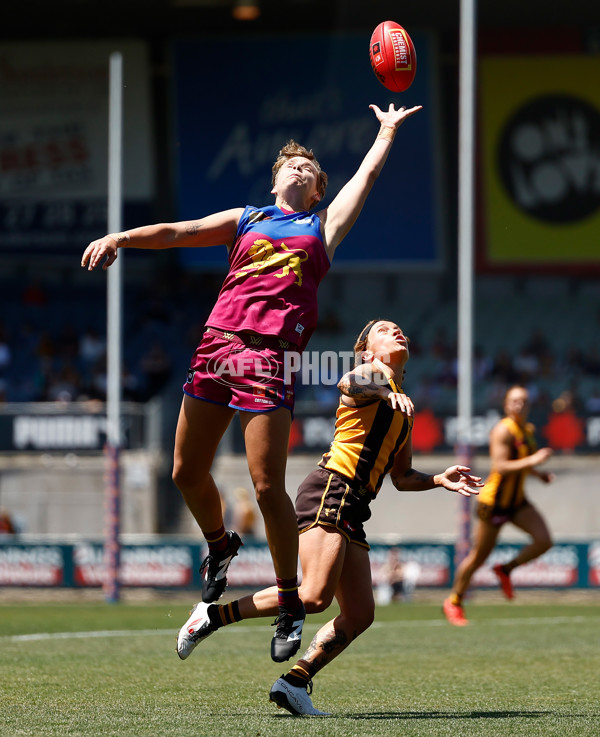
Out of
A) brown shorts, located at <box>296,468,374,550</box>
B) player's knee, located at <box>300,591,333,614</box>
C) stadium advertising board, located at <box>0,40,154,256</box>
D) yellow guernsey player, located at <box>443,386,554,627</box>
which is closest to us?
player's knee, located at <box>300,591,333,614</box>

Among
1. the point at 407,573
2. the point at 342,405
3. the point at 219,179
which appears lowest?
the point at 407,573

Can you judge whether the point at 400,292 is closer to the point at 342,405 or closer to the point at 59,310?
the point at 59,310

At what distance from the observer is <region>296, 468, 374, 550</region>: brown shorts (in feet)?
19.7

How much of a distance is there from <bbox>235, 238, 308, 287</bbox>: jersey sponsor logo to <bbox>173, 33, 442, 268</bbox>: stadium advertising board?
2089 centimetres

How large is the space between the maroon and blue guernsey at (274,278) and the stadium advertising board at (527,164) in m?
21.9

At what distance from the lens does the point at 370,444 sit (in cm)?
613

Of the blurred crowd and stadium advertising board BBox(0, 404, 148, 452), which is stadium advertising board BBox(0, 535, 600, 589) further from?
the blurred crowd

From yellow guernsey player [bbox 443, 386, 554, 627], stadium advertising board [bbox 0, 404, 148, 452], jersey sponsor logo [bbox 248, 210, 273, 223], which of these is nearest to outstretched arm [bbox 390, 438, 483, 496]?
jersey sponsor logo [bbox 248, 210, 273, 223]

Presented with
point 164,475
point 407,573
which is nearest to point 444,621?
point 407,573

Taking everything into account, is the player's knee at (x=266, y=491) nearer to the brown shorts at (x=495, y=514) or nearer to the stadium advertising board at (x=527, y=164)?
the brown shorts at (x=495, y=514)

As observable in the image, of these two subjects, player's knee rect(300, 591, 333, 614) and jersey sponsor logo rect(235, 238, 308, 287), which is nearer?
jersey sponsor logo rect(235, 238, 308, 287)

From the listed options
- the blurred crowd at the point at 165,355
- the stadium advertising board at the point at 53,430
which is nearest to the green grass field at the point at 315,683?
the stadium advertising board at the point at 53,430

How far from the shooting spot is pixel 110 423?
1844 centimetres

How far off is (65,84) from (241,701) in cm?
2413
